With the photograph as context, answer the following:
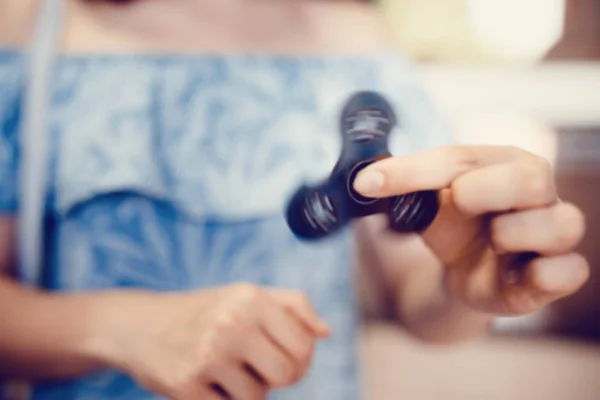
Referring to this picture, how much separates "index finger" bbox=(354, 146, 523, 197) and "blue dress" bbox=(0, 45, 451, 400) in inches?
4.9

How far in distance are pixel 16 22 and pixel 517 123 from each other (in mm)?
284

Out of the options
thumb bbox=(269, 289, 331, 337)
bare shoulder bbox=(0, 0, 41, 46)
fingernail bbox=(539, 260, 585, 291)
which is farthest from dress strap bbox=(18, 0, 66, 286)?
fingernail bbox=(539, 260, 585, 291)

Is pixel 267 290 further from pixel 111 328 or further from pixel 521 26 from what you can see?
pixel 521 26

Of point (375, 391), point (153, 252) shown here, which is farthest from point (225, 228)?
point (375, 391)

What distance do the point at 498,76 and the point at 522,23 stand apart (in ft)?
0.12

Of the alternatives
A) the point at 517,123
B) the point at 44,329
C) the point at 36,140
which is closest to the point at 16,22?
the point at 36,140

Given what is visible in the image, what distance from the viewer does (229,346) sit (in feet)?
0.76

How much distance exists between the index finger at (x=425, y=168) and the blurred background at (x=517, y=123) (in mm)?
67

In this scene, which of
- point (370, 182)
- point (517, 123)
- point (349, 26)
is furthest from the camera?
point (349, 26)

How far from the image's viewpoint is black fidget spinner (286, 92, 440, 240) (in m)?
0.19

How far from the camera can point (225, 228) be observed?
0.35 m

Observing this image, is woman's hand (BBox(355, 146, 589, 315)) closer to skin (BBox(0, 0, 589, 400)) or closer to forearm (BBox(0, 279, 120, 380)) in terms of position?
skin (BBox(0, 0, 589, 400))

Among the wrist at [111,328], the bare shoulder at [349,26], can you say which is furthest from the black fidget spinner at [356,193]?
the bare shoulder at [349,26]

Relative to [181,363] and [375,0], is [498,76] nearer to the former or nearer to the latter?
[375,0]
